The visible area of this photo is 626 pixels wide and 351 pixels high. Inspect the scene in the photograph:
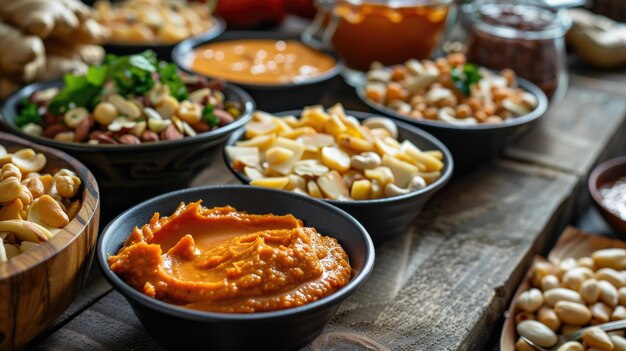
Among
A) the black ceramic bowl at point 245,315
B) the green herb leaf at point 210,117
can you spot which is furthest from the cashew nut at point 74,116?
the black ceramic bowl at point 245,315

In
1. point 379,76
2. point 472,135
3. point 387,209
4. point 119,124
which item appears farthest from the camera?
point 379,76

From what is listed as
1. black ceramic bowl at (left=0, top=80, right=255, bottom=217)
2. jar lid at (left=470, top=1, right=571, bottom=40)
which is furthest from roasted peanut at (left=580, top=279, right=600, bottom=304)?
jar lid at (left=470, top=1, right=571, bottom=40)

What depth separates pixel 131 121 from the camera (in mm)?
1436

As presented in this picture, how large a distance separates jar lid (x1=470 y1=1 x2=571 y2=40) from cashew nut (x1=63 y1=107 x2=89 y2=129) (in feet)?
3.99

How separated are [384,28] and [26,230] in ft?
4.66

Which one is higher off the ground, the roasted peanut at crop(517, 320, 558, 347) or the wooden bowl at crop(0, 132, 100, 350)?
the wooden bowl at crop(0, 132, 100, 350)

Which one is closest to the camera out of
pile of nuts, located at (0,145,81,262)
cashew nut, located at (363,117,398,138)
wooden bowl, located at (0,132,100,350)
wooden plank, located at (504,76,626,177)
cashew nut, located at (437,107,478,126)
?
wooden bowl, located at (0,132,100,350)

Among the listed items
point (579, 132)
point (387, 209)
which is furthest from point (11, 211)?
point (579, 132)

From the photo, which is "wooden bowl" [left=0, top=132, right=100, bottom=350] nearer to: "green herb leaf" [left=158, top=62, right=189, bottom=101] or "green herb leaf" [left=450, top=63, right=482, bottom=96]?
"green herb leaf" [left=158, top=62, right=189, bottom=101]

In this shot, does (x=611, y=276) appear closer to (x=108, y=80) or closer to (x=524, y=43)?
(x=524, y=43)

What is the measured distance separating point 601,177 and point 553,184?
117 mm

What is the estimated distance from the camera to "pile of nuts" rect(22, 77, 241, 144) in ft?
4.56

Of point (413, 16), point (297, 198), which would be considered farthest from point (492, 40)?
point (297, 198)

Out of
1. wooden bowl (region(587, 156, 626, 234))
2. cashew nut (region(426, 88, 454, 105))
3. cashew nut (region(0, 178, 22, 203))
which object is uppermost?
cashew nut (region(0, 178, 22, 203))
